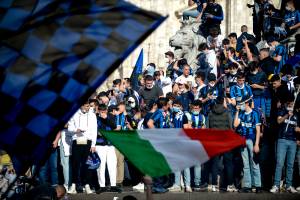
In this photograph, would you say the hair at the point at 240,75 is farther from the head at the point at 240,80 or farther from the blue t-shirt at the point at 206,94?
the blue t-shirt at the point at 206,94

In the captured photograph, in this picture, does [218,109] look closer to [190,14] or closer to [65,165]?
[65,165]

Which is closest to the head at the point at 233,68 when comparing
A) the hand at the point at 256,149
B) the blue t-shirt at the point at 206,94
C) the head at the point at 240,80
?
the blue t-shirt at the point at 206,94

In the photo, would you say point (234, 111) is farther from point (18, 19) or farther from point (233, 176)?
point (18, 19)

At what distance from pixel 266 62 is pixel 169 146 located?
10097 millimetres

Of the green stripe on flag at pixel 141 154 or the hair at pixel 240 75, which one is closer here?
the green stripe on flag at pixel 141 154

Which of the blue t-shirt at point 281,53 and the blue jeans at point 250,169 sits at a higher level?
the blue t-shirt at point 281,53

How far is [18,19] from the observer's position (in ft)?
29.1

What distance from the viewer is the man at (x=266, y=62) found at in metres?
20.8

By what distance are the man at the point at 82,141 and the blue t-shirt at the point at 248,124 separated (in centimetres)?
278

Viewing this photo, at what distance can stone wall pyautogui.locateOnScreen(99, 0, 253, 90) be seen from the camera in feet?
95.1

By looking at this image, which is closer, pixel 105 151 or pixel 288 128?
pixel 288 128

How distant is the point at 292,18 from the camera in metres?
22.6

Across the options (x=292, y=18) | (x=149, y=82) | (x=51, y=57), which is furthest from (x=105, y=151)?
(x=51, y=57)

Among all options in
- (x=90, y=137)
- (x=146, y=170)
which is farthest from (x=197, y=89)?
(x=146, y=170)
